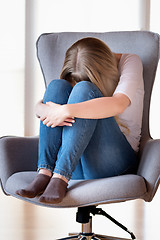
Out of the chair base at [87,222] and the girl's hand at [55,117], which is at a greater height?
the girl's hand at [55,117]

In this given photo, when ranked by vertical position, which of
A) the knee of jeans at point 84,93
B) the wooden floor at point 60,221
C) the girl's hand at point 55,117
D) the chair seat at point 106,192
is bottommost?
the wooden floor at point 60,221

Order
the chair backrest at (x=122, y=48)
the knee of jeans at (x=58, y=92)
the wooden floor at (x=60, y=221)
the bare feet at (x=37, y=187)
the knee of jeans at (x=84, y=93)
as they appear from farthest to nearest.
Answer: the wooden floor at (x=60, y=221) → the chair backrest at (x=122, y=48) → the knee of jeans at (x=58, y=92) → the knee of jeans at (x=84, y=93) → the bare feet at (x=37, y=187)

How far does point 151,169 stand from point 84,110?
1.01 feet

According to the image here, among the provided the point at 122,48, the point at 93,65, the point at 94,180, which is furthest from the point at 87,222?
the point at 122,48

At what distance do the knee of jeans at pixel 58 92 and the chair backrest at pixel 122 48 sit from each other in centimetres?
41

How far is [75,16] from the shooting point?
4.18 metres

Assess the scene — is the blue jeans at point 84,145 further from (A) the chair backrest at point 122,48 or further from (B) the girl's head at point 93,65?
(A) the chair backrest at point 122,48

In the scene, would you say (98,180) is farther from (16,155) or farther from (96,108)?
(16,155)

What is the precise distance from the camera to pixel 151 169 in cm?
132

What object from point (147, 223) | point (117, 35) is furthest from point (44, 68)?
point (147, 223)

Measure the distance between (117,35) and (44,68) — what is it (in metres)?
0.40

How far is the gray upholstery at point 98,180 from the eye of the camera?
127 cm

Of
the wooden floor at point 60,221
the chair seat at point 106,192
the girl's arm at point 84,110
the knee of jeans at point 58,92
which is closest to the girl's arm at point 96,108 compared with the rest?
the girl's arm at point 84,110

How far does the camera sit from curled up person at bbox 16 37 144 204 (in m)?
1.31
